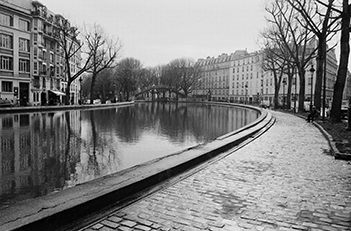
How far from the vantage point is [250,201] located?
4.98 meters

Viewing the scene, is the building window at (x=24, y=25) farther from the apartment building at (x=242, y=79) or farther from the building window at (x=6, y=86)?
the apartment building at (x=242, y=79)

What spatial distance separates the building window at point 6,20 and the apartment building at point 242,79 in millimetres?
63435

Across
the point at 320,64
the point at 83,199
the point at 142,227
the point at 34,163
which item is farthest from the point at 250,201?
the point at 320,64

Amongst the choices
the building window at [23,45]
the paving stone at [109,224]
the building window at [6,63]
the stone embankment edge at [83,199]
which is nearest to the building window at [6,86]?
the building window at [6,63]

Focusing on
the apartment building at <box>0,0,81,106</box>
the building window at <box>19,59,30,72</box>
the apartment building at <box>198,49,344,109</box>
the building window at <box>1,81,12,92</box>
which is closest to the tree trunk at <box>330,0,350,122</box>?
the apartment building at <box>0,0,81,106</box>

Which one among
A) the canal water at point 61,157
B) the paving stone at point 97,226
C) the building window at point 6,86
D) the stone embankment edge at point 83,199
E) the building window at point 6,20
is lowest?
the canal water at point 61,157

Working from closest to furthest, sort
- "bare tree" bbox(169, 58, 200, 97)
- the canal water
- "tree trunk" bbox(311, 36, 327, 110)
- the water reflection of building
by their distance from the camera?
the water reflection of building
the canal water
"tree trunk" bbox(311, 36, 327, 110)
"bare tree" bbox(169, 58, 200, 97)

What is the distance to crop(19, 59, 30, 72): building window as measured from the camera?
1809 inches

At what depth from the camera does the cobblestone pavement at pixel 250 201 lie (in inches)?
161

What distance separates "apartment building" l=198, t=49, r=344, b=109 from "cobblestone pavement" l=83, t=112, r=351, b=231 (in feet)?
266

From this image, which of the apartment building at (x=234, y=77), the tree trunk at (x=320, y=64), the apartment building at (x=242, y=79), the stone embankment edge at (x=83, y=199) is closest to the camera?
the stone embankment edge at (x=83, y=199)

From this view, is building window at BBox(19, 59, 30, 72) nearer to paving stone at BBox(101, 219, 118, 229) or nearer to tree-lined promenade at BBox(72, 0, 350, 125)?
tree-lined promenade at BBox(72, 0, 350, 125)

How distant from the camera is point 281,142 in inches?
475

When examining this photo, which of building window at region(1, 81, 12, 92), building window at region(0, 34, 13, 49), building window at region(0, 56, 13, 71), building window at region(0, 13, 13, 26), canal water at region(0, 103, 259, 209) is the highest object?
building window at region(0, 13, 13, 26)
